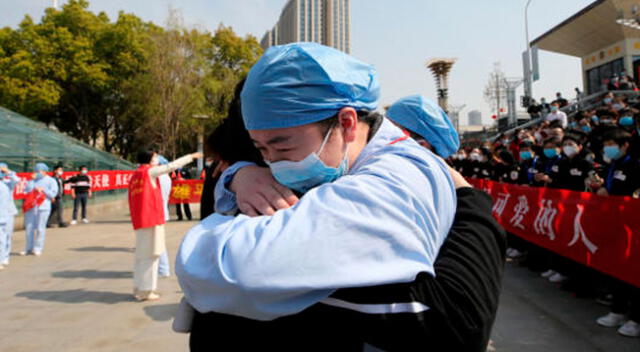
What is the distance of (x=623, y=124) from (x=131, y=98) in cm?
2649

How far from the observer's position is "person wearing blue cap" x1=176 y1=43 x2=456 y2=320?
0.66 meters

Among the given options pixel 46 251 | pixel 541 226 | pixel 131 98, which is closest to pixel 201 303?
pixel 541 226

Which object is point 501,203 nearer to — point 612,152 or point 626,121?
point 612,152

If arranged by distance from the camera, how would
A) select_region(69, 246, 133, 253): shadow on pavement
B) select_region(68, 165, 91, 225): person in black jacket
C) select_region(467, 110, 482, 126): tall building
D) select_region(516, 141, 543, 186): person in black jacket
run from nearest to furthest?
1. select_region(516, 141, 543, 186): person in black jacket
2. select_region(69, 246, 133, 253): shadow on pavement
3. select_region(68, 165, 91, 225): person in black jacket
4. select_region(467, 110, 482, 126): tall building

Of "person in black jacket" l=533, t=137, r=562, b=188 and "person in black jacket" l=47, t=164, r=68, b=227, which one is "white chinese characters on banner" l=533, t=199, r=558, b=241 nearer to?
"person in black jacket" l=533, t=137, r=562, b=188

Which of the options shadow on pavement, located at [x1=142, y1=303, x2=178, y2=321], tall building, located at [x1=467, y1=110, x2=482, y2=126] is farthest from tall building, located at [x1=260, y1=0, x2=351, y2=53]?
tall building, located at [x1=467, y1=110, x2=482, y2=126]

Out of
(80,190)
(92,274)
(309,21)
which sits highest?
(309,21)

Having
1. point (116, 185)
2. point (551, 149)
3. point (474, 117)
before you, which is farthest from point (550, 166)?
point (474, 117)

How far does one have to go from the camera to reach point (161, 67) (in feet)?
72.0

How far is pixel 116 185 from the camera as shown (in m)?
19.0

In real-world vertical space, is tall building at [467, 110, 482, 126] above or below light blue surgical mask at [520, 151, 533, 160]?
above

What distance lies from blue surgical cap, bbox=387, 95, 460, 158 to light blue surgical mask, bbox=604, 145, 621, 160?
399 centimetres

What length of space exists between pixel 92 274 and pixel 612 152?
306 inches

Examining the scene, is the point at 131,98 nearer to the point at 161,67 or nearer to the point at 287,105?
the point at 161,67
